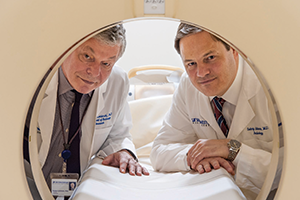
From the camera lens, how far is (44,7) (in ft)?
1.79

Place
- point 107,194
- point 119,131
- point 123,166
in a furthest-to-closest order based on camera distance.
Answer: point 119,131 → point 123,166 → point 107,194

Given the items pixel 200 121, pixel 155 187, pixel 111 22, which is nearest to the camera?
pixel 111 22

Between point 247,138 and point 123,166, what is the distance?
504 millimetres

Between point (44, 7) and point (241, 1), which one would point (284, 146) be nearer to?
point (241, 1)

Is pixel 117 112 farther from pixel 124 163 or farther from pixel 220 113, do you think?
pixel 220 113

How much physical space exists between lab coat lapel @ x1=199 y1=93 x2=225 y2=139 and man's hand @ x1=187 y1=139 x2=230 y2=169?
0.45ft

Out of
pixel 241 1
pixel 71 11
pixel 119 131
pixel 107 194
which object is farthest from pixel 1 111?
pixel 119 131

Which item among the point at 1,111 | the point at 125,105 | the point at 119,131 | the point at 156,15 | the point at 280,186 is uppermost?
the point at 156,15

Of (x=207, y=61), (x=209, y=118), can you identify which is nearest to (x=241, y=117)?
(x=209, y=118)

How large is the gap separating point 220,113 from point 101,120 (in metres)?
0.54

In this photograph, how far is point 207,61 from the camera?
107 cm

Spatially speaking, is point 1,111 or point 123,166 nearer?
point 1,111

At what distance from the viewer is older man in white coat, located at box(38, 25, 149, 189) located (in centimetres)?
105

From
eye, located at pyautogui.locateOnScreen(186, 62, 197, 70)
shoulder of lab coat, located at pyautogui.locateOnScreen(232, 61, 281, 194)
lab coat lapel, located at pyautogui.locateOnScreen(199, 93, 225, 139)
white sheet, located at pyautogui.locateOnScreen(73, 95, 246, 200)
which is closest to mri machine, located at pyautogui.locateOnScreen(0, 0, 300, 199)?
white sheet, located at pyautogui.locateOnScreen(73, 95, 246, 200)
